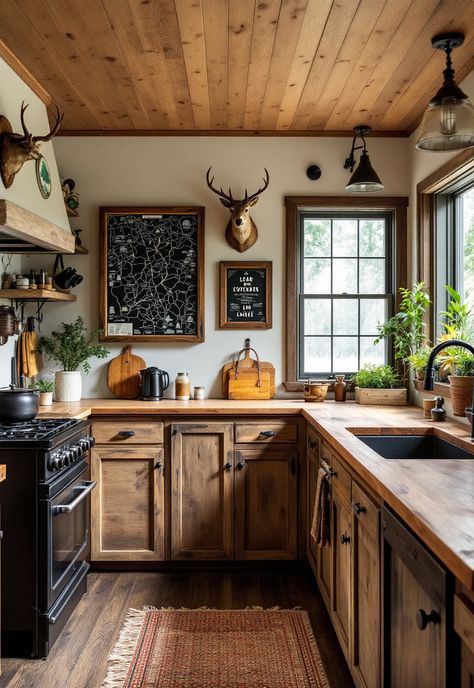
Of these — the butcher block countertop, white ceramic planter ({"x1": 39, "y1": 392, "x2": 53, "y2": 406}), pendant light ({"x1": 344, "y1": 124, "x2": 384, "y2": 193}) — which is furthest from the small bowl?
white ceramic planter ({"x1": 39, "y1": 392, "x2": 53, "y2": 406})

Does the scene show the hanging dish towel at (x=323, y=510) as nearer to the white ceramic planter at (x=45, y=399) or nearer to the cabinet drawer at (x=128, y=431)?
the cabinet drawer at (x=128, y=431)

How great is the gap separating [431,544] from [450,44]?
2.34 m

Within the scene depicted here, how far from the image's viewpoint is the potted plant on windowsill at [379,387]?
3.92 meters

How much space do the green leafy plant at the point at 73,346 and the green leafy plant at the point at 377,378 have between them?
168 centimetres

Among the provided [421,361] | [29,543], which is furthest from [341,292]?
[29,543]

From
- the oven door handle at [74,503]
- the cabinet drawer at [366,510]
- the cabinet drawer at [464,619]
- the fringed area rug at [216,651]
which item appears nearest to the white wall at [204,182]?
the oven door handle at [74,503]

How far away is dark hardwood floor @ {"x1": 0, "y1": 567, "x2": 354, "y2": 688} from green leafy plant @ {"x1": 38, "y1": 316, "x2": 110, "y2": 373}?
4.37 ft

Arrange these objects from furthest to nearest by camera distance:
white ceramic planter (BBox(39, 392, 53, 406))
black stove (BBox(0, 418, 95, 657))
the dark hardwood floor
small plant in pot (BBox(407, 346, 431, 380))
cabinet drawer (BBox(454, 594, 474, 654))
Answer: white ceramic planter (BBox(39, 392, 53, 406)), small plant in pot (BBox(407, 346, 431, 380)), black stove (BBox(0, 418, 95, 657)), the dark hardwood floor, cabinet drawer (BBox(454, 594, 474, 654))

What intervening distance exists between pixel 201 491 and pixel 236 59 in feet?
7.65

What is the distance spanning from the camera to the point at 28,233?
2.76 m

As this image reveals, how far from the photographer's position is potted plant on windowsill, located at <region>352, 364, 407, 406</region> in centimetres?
392

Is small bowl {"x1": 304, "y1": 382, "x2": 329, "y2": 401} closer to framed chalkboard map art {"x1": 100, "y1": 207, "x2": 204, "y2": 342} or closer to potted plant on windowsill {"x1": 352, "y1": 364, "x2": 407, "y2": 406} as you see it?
potted plant on windowsill {"x1": 352, "y1": 364, "x2": 407, "y2": 406}

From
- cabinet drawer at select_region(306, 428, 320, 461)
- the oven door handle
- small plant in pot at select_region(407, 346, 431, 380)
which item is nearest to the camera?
the oven door handle

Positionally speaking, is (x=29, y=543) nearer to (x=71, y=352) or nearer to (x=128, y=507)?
(x=128, y=507)
